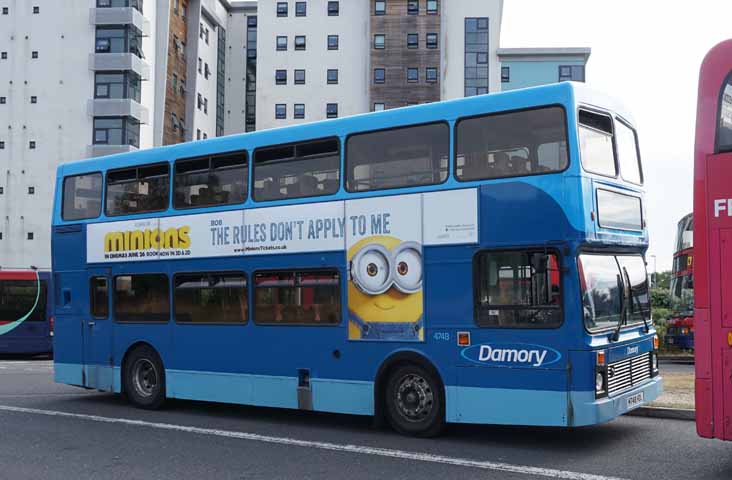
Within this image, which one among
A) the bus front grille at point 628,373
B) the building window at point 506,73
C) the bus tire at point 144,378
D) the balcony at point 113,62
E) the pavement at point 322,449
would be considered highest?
the building window at point 506,73

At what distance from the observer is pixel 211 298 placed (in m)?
13.0

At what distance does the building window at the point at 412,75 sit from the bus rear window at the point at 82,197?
161 ft

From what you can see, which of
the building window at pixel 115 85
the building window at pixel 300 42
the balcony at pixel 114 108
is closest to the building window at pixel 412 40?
the building window at pixel 300 42

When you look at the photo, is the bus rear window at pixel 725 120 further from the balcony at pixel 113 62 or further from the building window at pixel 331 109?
the building window at pixel 331 109

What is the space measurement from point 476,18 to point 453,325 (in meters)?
57.6

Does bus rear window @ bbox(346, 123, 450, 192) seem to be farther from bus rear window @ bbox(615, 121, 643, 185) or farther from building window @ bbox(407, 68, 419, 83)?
building window @ bbox(407, 68, 419, 83)

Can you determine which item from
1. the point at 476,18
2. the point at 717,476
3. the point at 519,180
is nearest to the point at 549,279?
the point at 519,180

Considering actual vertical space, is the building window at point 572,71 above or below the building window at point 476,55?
above

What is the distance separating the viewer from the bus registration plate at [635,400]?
9930 mm

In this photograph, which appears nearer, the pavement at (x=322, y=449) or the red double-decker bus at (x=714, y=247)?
the red double-decker bus at (x=714, y=247)

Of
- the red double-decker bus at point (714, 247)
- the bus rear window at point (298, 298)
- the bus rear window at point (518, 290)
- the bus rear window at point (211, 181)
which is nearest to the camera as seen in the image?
the red double-decker bus at point (714, 247)

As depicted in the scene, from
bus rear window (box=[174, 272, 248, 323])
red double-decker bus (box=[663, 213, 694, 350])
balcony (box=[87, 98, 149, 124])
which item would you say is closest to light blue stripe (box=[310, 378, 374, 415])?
bus rear window (box=[174, 272, 248, 323])

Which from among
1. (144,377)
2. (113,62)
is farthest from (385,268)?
(113,62)

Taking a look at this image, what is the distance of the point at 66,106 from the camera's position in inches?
2138
